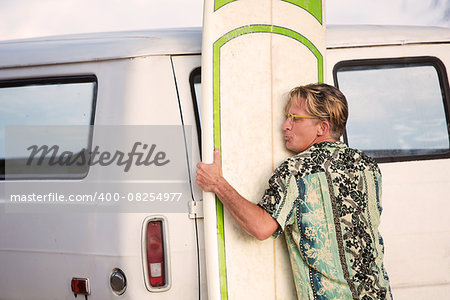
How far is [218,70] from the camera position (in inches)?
112

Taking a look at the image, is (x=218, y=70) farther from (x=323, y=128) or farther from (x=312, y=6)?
(x=312, y=6)

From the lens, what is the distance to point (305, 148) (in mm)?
2777

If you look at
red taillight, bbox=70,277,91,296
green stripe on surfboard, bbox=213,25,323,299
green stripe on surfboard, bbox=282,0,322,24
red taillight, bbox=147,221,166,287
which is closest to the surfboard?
green stripe on surfboard, bbox=213,25,323,299

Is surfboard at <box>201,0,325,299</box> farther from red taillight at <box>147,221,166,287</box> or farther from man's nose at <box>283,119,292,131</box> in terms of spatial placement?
red taillight at <box>147,221,166,287</box>

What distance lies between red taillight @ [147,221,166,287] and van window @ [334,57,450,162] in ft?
4.17

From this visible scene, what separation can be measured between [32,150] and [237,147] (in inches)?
51.5

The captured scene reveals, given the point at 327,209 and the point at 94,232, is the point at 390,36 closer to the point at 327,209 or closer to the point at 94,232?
the point at 327,209

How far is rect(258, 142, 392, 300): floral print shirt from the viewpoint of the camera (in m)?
2.47

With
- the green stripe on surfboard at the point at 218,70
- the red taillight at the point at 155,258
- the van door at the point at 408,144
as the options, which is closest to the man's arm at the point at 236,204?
the green stripe on surfboard at the point at 218,70

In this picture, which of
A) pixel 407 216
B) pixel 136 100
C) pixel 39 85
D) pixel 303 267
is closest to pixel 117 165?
pixel 136 100

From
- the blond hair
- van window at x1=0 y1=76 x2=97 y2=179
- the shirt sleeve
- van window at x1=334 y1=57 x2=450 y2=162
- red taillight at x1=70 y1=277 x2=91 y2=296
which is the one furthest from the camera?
van window at x1=334 y1=57 x2=450 y2=162

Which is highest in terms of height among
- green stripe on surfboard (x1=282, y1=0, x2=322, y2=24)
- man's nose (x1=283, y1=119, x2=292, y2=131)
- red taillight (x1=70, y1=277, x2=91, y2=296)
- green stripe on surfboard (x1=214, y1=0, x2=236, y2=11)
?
green stripe on surfboard (x1=282, y1=0, x2=322, y2=24)

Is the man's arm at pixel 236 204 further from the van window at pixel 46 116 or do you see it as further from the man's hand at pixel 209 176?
the van window at pixel 46 116

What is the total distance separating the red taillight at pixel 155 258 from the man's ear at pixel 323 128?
972mm
